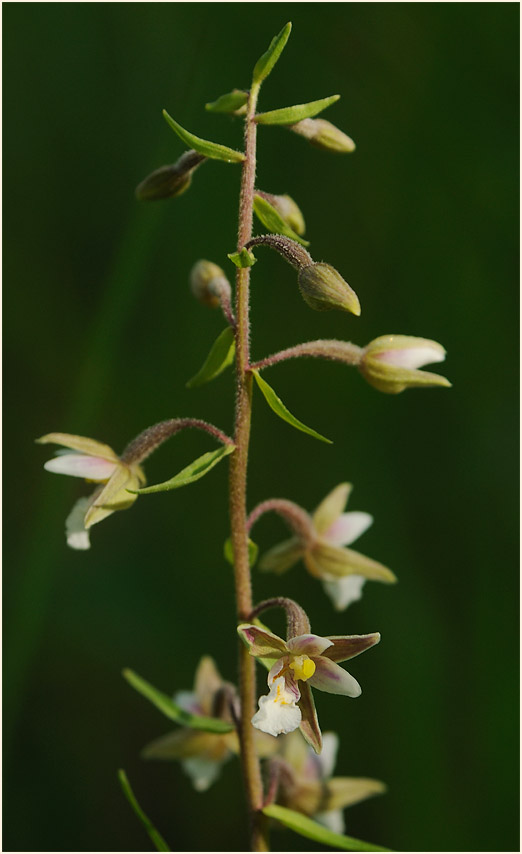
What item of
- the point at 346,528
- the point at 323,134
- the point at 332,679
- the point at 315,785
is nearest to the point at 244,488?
the point at 332,679

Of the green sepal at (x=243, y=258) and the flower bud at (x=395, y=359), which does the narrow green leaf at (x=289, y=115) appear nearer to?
the green sepal at (x=243, y=258)

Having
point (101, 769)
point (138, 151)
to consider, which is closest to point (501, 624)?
point (101, 769)

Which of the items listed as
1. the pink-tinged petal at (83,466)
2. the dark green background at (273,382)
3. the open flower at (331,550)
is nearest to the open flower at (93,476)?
the pink-tinged petal at (83,466)

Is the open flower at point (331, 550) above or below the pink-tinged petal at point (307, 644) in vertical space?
above

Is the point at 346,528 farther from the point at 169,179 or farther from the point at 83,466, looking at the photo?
the point at 169,179

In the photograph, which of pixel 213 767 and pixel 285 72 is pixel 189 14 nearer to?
pixel 285 72

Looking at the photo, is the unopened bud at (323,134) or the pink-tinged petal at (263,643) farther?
the unopened bud at (323,134)

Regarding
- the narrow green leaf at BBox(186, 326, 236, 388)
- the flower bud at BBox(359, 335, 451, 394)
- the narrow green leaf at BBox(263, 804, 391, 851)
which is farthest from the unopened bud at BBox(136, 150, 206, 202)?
the narrow green leaf at BBox(263, 804, 391, 851)

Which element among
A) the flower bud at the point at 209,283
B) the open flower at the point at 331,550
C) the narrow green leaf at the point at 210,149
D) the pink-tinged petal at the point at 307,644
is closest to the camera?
the pink-tinged petal at the point at 307,644

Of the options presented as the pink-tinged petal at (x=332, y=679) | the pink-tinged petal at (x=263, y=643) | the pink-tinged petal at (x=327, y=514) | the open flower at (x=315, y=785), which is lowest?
the open flower at (x=315, y=785)
